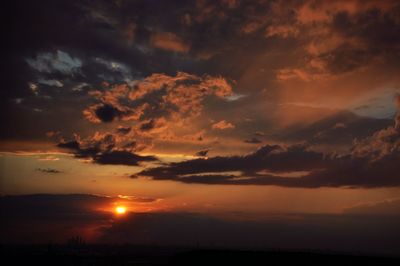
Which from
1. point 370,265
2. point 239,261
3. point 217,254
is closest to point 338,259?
point 370,265

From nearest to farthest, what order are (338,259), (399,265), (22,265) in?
(399,265) → (338,259) → (22,265)

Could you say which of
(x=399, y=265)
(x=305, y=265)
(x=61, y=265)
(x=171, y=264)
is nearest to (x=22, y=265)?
(x=61, y=265)

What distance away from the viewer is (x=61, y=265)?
6491 inches

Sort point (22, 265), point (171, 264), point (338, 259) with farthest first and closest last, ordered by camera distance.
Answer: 1. point (22, 265)
2. point (171, 264)
3. point (338, 259)

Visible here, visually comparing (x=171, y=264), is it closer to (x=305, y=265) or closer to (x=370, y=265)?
(x=305, y=265)

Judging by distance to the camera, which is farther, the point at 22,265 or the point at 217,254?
the point at 22,265

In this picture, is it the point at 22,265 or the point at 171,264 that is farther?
the point at 22,265

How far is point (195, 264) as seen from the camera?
76.1 m

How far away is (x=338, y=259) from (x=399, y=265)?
33.6 feet

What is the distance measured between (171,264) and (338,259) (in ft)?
113

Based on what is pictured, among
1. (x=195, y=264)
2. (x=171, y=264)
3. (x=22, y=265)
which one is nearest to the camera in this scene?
(x=195, y=264)

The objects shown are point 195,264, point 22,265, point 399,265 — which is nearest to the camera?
point 399,265

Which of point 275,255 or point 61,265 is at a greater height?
point 275,255

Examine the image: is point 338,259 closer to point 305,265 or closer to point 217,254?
point 305,265
